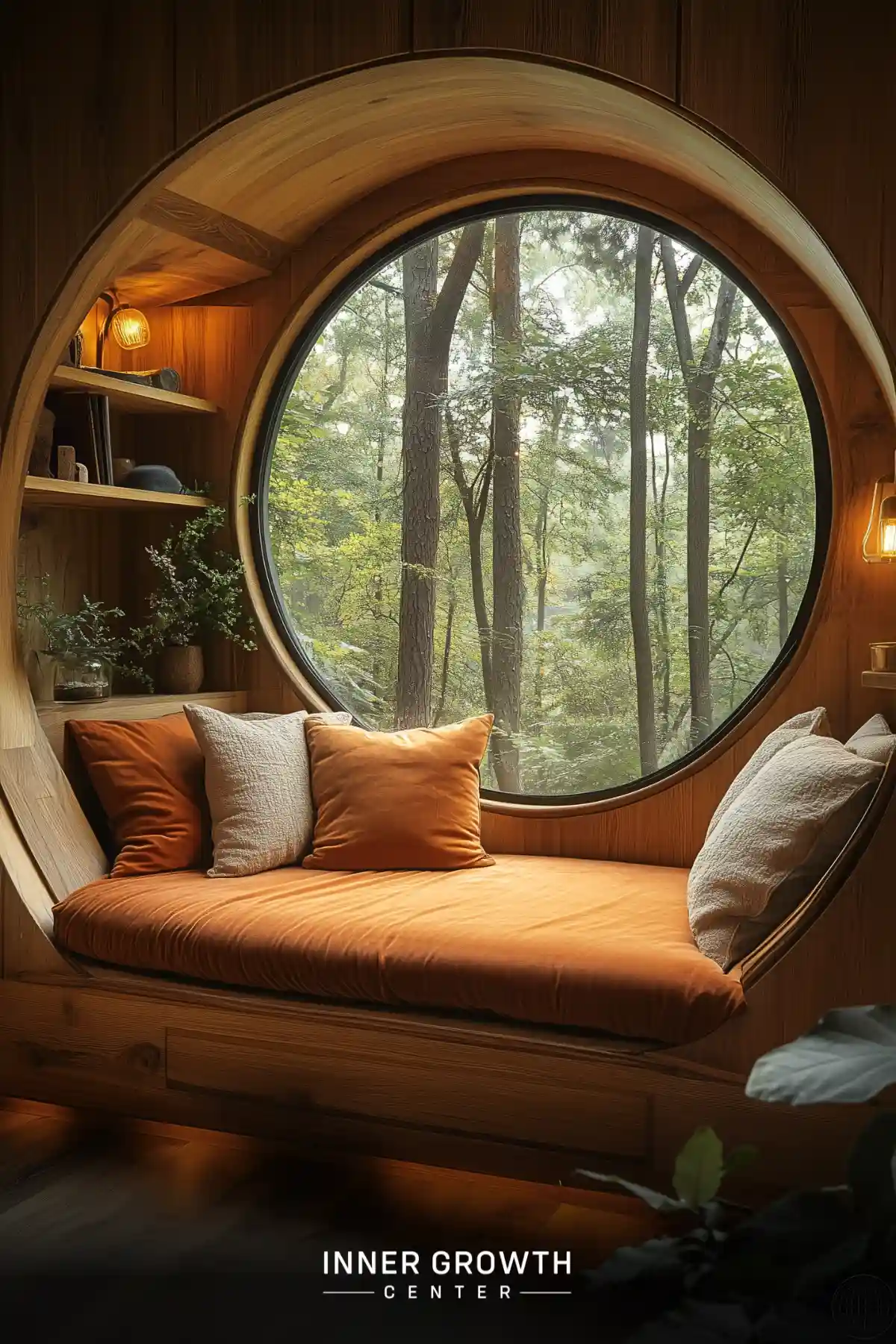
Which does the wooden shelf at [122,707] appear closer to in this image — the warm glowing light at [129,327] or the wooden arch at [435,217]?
the wooden arch at [435,217]

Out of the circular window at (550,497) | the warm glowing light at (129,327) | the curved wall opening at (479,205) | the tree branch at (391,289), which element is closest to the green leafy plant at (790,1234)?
the curved wall opening at (479,205)

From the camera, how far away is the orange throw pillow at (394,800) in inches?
122

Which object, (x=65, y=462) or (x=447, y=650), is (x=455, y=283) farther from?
(x=65, y=462)

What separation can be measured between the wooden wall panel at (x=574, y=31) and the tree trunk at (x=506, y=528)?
7.76ft

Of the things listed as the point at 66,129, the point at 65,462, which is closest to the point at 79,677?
the point at 65,462

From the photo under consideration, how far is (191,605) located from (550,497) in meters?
1.86

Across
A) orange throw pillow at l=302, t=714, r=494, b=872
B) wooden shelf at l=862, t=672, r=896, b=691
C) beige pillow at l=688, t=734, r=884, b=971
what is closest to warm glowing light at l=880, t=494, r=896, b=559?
wooden shelf at l=862, t=672, r=896, b=691

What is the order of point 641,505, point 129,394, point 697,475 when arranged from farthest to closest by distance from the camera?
point 641,505, point 697,475, point 129,394

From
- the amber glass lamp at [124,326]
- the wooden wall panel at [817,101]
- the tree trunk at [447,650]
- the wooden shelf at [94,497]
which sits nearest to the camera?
the wooden wall panel at [817,101]

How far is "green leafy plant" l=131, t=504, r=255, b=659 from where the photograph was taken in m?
3.54

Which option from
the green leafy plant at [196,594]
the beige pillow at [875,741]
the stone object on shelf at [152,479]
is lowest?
the beige pillow at [875,741]

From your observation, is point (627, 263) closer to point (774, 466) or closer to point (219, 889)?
point (774, 466)

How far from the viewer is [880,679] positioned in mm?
2316

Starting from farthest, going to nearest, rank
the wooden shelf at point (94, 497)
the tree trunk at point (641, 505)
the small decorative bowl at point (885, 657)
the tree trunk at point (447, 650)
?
the tree trunk at point (447, 650) < the tree trunk at point (641, 505) < the wooden shelf at point (94, 497) < the small decorative bowl at point (885, 657)
